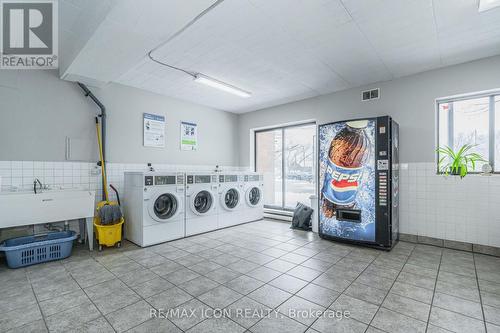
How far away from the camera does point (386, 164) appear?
362 cm

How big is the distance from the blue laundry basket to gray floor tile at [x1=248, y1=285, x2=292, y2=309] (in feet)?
9.05

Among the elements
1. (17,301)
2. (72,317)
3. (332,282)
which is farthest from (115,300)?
(332,282)

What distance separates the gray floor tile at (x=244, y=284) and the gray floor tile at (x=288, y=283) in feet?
0.58

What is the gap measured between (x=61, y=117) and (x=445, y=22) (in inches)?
218

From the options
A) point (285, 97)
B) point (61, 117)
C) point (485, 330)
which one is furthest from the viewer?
point (285, 97)

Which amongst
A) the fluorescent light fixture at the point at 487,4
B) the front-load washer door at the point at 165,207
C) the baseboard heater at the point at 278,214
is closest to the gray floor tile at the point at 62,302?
the front-load washer door at the point at 165,207

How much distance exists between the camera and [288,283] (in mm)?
2598

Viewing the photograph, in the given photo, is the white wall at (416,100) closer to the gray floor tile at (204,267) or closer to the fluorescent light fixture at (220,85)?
the fluorescent light fixture at (220,85)

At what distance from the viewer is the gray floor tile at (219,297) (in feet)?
7.25

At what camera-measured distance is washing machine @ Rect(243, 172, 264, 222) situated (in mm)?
5523

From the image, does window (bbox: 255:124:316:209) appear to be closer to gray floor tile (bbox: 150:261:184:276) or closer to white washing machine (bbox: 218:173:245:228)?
white washing machine (bbox: 218:173:245:228)

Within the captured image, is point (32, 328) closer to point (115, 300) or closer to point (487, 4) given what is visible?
point (115, 300)

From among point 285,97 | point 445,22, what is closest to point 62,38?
point 285,97

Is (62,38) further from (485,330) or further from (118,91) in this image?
(485,330)
